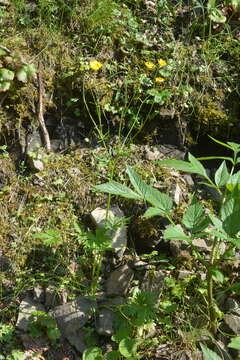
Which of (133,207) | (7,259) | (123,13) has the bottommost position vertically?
(7,259)

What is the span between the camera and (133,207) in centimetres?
255

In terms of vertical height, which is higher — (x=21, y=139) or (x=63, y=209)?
(x=21, y=139)

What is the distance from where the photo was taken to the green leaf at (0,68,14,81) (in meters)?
2.62

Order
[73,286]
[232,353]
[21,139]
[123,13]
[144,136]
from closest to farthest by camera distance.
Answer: [232,353], [73,286], [21,139], [144,136], [123,13]

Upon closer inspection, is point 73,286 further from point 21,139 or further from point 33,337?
point 21,139

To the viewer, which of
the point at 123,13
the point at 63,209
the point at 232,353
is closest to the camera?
the point at 232,353

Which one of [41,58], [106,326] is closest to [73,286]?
[106,326]

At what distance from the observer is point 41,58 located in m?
2.87

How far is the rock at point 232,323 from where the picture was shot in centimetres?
206

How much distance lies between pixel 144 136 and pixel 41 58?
85cm

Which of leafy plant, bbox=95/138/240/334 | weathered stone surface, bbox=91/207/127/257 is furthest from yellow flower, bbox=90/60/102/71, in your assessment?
leafy plant, bbox=95/138/240/334

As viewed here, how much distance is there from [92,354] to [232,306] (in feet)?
2.40

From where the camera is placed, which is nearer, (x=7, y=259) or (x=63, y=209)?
(x=7, y=259)

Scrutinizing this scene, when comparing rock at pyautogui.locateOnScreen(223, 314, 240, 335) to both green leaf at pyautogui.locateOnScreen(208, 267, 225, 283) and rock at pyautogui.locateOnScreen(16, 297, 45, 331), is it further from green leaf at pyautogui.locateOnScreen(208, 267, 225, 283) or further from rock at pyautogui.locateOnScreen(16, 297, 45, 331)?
rock at pyautogui.locateOnScreen(16, 297, 45, 331)
